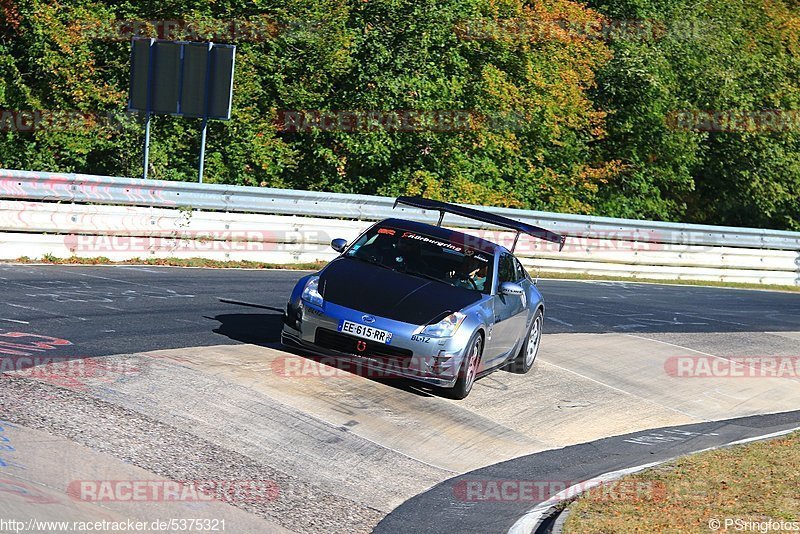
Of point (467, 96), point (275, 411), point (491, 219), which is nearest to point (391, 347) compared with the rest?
point (275, 411)

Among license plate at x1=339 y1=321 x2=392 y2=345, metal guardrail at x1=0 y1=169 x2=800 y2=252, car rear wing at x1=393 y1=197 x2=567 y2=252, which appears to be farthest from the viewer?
metal guardrail at x1=0 y1=169 x2=800 y2=252

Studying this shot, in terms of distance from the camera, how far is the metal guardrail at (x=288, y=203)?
1508cm

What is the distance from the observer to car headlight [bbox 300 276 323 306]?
10141 millimetres

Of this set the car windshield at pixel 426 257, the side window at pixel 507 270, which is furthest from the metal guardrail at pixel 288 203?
the side window at pixel 507 270

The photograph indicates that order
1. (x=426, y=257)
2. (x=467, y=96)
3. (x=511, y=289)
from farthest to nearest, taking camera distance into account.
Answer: (x=467, y=96) → (x=426, y=257) → (x=511, y=289)

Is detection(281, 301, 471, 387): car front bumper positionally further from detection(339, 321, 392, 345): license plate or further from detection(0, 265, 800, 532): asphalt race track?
detection(0, 265, 800, 532): asphalt race track

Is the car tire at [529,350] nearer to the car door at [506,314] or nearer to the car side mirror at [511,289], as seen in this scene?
the car door at [506,314]

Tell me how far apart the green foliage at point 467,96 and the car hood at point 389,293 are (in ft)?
41.3

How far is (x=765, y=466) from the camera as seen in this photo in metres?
9.32

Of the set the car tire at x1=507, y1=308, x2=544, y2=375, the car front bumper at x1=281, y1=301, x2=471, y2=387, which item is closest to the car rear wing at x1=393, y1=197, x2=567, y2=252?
the car tire at x1=507, y1=308, x2=544, y2=375

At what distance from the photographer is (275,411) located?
8.88 m

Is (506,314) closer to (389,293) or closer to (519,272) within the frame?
(519,272)

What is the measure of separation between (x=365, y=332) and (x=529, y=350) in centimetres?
302

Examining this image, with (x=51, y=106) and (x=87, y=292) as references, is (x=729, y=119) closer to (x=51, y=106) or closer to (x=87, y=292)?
(x=51, y=106)
